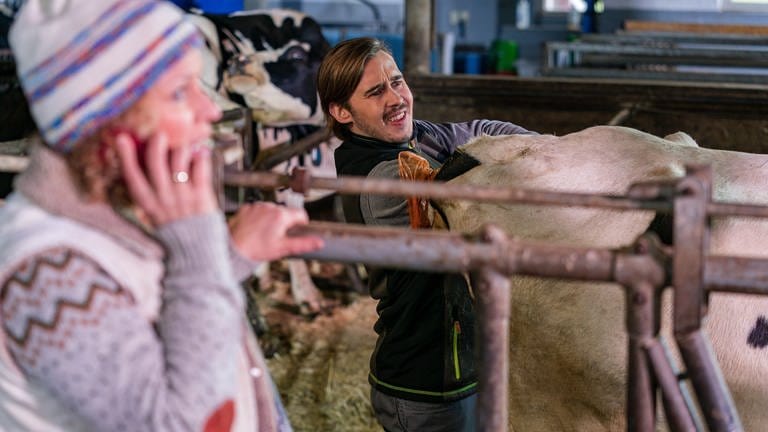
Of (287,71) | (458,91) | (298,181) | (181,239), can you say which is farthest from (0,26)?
(181,239)

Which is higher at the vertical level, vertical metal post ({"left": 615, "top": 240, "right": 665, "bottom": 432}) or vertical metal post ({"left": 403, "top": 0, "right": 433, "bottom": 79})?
vertical metal post ({"left": 403, "top": 0, "right": 433, "bottom": 79})

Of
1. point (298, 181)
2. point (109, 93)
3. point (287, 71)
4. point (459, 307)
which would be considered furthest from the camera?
point (287, 71)

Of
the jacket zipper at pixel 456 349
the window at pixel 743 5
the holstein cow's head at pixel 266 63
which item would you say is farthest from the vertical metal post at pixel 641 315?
the window at pixel 743 5

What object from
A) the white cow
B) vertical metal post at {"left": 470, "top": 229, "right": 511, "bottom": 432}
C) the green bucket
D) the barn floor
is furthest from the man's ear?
the green bucket

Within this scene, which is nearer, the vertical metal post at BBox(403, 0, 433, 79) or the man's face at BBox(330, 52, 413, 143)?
the man's face at BBox(330, 52, 413, 143)

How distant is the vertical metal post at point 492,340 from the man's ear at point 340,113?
96 cm

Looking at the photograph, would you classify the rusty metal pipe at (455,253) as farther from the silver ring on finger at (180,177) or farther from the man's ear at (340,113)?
the man's ear at (340,113)

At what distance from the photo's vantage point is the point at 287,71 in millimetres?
4176

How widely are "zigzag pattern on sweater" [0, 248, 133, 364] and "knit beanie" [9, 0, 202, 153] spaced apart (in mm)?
119

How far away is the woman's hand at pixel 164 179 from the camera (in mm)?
837

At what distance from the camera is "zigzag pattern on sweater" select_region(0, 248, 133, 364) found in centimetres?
81

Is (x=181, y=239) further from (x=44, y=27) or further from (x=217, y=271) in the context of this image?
(x=44, y=27)

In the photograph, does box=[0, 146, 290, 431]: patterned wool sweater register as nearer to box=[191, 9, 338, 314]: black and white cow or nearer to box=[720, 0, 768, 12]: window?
box=[191, 9, 338, 314]: black and white cow

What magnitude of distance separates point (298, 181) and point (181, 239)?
0.32 metres
